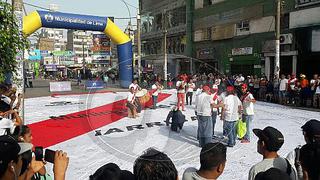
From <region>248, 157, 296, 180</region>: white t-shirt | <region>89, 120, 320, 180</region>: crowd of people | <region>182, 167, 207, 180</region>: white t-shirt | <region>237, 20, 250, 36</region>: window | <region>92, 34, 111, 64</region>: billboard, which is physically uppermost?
<region>237, 20, 250, 36</region>: window

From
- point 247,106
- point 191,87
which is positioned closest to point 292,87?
point 191,87

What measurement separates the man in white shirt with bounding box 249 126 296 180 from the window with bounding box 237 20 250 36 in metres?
26.2

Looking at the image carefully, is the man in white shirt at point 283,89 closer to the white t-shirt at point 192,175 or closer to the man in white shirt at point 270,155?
the man in white shirt at point 270,155

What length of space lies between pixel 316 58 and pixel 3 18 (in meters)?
21.4

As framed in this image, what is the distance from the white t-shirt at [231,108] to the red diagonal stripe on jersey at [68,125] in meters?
4.69

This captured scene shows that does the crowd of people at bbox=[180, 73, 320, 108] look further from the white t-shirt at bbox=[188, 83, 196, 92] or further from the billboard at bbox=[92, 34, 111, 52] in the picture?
the billboard at bbox=[92, 34, 111, 52]

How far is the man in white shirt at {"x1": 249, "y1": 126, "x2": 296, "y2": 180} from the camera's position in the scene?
331cm

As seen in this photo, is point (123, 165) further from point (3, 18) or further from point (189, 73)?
point (189, 73)

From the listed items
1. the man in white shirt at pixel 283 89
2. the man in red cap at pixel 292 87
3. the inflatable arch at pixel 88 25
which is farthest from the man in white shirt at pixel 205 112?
the inflatable arch at pixel 88 25

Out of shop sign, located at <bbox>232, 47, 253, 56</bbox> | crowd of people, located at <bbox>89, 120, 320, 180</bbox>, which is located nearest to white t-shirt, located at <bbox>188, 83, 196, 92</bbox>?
crowd of people, located at <bbox>89, 120, 320, 180</bbox>

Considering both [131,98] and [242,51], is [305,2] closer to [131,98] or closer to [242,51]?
[242,51]

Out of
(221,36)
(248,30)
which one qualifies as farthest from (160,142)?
(221,36)

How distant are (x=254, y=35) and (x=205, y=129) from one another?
70.2 feet

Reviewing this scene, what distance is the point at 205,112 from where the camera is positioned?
7.92m
